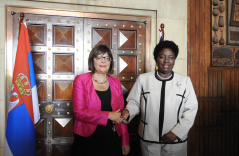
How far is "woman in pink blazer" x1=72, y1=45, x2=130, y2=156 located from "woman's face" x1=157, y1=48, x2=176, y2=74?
0.54 m

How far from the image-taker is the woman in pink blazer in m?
1.96

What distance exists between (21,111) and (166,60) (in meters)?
1.65

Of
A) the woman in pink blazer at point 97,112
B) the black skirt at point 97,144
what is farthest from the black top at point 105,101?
the black skirt at point 97,144

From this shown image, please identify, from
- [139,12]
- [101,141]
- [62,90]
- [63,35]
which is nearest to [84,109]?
[101,141]

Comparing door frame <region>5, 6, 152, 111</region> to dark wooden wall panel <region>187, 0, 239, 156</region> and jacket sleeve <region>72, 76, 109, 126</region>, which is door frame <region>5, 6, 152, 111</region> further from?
jacket sleeve <region>72, 76, 109, 126</region>

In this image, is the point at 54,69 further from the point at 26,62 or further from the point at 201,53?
the point at 201,53

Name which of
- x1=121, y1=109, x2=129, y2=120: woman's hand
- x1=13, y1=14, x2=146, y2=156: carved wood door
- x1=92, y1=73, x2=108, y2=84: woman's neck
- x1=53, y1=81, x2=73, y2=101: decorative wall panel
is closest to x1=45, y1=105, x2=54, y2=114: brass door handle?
x1=13, y1=14, x2=146, y2=156: carved wood door

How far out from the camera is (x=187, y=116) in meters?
1.92

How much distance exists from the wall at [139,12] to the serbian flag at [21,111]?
460mm

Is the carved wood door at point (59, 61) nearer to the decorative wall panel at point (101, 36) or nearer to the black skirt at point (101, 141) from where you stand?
the decorative wall panel at point (101, 36)

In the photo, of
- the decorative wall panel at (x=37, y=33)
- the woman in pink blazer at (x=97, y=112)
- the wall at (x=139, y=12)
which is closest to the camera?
the woman in pink blazer at (x=97, y=112)

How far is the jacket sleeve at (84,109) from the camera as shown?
1.93 metres

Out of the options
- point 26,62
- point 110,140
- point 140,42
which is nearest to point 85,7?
point 140,42

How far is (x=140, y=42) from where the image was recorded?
9.93 ft
